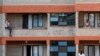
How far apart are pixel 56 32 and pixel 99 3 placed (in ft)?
17.1

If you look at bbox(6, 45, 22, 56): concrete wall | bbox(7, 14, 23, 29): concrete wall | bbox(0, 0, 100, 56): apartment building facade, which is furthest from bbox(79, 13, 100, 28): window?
bbox(6, 45, 22, 56): concrete wall

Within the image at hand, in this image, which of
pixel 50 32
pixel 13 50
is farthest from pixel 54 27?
pixel 13 50

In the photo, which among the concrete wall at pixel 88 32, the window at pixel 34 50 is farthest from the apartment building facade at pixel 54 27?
the window at pixel 34 50

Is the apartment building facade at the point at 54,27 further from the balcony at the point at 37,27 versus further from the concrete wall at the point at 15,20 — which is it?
the concrete wall at the point at 15,20

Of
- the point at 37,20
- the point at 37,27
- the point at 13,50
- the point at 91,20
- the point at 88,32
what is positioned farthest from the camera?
the point at 37,20

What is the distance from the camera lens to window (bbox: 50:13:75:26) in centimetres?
6184

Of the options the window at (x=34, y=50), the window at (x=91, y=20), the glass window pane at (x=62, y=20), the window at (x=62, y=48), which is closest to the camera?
the window at (x=62, y=48)

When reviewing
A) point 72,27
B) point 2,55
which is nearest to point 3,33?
point 2,55

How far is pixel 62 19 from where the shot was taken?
6212cm

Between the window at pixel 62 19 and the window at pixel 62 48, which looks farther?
the window at pixel 62 19

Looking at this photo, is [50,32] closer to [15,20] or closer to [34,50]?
[34,50]

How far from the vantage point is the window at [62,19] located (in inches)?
2435

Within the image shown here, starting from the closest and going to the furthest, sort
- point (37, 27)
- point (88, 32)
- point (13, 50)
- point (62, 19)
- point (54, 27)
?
point (88, 32) < point (54, 27) < point (62, 19) < point (13, 50) < point (37, 27)

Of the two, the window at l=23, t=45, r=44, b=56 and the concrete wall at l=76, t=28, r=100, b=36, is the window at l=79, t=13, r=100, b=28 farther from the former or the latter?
the window at l=23, t=45, r=44, b=56
